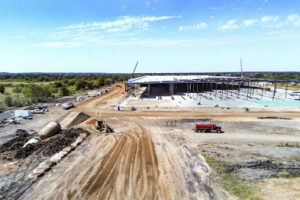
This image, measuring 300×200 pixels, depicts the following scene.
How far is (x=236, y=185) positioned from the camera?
14.6 m

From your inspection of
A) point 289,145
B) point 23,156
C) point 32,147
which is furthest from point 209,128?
point 23,156

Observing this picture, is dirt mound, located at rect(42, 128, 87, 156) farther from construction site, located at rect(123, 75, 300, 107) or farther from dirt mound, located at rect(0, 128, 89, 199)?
construction site, located at rect(123, 75, 300, 107)

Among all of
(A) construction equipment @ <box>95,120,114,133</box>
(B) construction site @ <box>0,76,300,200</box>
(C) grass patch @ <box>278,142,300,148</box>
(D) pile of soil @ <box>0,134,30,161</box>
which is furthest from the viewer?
(A) construction equipment @ <box>95,120,114,133</box>

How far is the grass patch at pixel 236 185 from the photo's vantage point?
13.4 m

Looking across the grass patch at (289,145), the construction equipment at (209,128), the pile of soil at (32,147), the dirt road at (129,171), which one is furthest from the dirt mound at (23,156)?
the grass patch at (289,145)

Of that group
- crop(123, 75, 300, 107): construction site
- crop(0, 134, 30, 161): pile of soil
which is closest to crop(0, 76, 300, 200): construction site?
crop(0, 134, 30, 161): pile of soil

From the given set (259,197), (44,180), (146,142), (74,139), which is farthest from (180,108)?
(44,180)

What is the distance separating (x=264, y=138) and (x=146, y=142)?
17.4 meters

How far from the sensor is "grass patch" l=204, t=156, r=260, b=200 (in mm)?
13391

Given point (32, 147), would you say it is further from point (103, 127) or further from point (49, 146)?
point (103, 127)

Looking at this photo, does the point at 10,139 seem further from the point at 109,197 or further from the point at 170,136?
the point at 170,136

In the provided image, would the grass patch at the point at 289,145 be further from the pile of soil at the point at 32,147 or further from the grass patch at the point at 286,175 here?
the pile of soil at the point at 32,147

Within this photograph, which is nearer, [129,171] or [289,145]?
[129,171]

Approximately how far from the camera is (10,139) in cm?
2408
